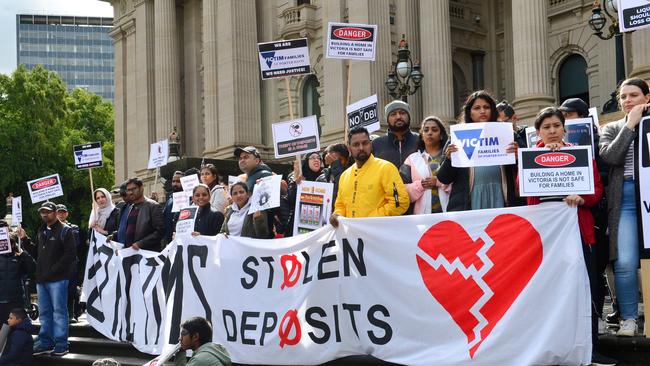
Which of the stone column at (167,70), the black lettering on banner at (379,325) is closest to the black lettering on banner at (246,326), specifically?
the black lettering on banner at (379,325)

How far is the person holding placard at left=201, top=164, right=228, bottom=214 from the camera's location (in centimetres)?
1223

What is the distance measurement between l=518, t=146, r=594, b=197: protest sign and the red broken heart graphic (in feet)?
1.21

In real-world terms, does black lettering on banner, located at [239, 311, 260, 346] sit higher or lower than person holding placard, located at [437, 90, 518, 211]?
lower

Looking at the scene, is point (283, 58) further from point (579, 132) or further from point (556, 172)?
point (556, 172)

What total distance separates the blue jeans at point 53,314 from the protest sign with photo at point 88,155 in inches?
189

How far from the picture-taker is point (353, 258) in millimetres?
8203

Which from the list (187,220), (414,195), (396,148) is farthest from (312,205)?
(187,220)

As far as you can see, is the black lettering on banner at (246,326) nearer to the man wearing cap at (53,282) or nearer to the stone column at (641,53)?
the man wearing cap at (53,282)

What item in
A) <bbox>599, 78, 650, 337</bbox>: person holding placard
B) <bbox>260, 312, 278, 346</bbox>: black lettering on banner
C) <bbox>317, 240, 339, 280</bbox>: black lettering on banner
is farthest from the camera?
<bbox>260, 312, 278, 346</bbox>: black lettering on banner

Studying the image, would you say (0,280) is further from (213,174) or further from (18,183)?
(18,183)

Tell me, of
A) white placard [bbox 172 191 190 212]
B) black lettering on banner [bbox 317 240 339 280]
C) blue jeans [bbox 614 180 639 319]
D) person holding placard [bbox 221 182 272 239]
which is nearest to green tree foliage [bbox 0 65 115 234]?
white placard [bbox 172 191 190 212]

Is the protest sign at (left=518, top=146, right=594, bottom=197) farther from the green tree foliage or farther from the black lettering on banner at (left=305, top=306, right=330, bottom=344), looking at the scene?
the green tree foliage

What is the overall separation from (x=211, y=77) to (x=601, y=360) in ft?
103

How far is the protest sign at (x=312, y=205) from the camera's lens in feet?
32.0
